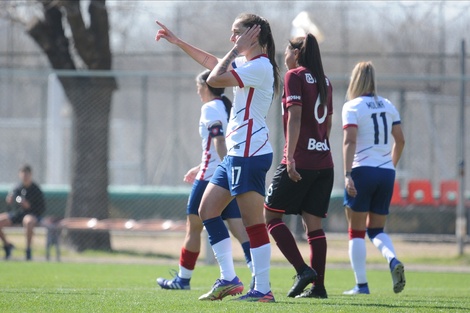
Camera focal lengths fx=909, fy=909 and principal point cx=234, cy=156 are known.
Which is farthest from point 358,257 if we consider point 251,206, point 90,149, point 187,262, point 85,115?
point 85,115

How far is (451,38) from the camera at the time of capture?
61.9ft

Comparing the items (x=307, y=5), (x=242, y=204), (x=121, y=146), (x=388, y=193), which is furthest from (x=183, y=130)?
(x=242, y=204)

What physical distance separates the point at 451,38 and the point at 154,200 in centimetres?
708

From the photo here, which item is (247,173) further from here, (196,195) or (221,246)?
(196,195)

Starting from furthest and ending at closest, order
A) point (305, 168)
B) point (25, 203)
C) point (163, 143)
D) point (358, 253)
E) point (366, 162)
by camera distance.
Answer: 1. point (163, 143)
2. point (25, 203)
3. point (358, 253)
4. point (366, 162)
5. point (305, 168)

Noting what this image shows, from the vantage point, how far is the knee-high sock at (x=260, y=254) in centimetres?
678

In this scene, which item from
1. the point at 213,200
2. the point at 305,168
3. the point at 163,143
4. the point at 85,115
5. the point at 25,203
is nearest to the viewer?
the point at 213,200

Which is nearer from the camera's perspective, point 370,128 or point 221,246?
point 221,246

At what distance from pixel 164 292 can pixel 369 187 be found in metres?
2.13

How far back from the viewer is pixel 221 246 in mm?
7438

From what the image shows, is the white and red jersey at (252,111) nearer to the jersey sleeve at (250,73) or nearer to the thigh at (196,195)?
the jersey sleeve at (250,73)

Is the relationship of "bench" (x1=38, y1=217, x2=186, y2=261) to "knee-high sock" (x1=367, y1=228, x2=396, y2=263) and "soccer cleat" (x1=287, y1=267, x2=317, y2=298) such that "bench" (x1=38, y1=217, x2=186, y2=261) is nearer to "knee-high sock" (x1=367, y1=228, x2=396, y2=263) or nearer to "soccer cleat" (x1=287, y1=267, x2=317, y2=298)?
"knee-high sock" (x1=367, y1=228, x2=396, y2=263)

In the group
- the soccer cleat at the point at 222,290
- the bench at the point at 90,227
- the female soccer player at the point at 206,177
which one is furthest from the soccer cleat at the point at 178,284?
the bench at the point at 90,227

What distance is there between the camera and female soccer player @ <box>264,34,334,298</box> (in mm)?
7273
